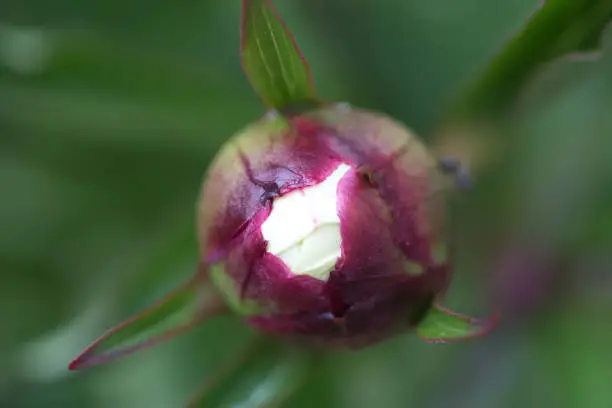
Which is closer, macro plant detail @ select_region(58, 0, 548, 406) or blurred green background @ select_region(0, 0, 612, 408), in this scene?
macro plant detail @ select_region(58, 0, 548, 406)

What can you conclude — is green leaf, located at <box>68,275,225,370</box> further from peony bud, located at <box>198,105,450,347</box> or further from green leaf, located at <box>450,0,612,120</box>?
green leaf, located at <box>450,0,612,120</box>

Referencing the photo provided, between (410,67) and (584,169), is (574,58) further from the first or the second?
(410,67)

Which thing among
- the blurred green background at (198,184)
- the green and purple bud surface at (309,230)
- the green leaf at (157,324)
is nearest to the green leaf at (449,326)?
the green and purple bud surface at (309,230)

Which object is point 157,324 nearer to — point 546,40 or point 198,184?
point 546,40

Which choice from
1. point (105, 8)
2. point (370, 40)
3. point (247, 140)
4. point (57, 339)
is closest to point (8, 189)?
point (105, 8)

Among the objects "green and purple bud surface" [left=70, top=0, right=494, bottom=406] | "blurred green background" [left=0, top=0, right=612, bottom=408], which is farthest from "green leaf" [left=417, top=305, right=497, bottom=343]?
"blurred green background" [left=0, top=0, right=612, bottom=408]
